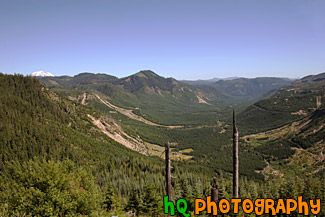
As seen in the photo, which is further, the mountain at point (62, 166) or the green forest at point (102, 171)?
the green forest at point (102, 171)

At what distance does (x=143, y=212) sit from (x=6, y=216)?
111 feet

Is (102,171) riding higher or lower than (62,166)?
lower

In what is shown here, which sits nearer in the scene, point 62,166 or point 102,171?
point 62,166

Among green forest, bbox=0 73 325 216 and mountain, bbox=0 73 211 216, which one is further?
green forest, bbox=0 73 325 216

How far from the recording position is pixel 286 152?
189875 millimetres

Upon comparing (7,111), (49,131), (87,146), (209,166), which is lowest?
(209,166)

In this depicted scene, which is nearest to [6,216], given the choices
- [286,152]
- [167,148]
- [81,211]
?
[81,211]

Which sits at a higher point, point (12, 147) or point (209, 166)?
point (12, 147)

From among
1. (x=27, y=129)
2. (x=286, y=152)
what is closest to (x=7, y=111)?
(x=27, y=129)

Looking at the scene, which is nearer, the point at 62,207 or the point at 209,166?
the point at 62,207

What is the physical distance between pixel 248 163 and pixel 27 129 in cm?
19176

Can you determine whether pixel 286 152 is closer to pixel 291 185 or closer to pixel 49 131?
pixel 291 185

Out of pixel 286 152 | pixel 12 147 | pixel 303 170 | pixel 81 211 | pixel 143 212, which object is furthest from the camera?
pixel 286 152

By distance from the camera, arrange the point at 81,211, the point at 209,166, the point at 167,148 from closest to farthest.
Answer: the point at 167,148 → the point at 81,211 → the point at 209,166
